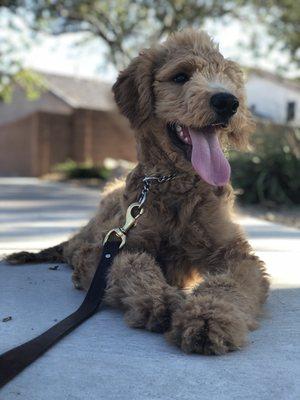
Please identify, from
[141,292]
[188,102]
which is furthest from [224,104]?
[141,292]

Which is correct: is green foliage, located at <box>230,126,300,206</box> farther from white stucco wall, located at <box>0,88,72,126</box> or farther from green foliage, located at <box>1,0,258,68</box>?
white stucco wall, located at <box>0,88,72,126</box>

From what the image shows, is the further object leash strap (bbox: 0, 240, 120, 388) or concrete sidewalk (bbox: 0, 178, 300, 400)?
leash strap (bbox: 0, 240, 120, 388)

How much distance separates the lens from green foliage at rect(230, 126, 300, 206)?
13.8 metres

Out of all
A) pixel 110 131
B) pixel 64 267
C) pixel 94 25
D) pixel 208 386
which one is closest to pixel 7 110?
pixel 110 131

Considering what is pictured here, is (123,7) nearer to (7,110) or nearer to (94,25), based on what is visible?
(94,25)

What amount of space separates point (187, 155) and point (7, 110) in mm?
36989

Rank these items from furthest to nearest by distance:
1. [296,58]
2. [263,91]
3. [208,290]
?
[263,91] < [296,58] < [208,290]

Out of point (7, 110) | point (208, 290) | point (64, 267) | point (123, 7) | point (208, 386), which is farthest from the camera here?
point (7, 110)

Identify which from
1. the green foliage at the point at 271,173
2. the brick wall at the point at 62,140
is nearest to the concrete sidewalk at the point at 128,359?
the green foliage at the point at 271,173

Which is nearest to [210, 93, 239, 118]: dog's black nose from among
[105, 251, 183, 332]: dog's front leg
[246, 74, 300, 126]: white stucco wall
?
[105, 251, 183, 332]: dog's front leg

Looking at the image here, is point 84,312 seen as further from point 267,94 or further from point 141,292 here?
point 267,94

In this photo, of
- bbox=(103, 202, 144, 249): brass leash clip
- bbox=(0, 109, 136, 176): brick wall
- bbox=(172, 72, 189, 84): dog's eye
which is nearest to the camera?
bbox=(103, 202, 144, 249): brass leash clip

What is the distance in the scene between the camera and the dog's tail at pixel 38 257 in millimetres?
5156

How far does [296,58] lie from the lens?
25641 millimetres
